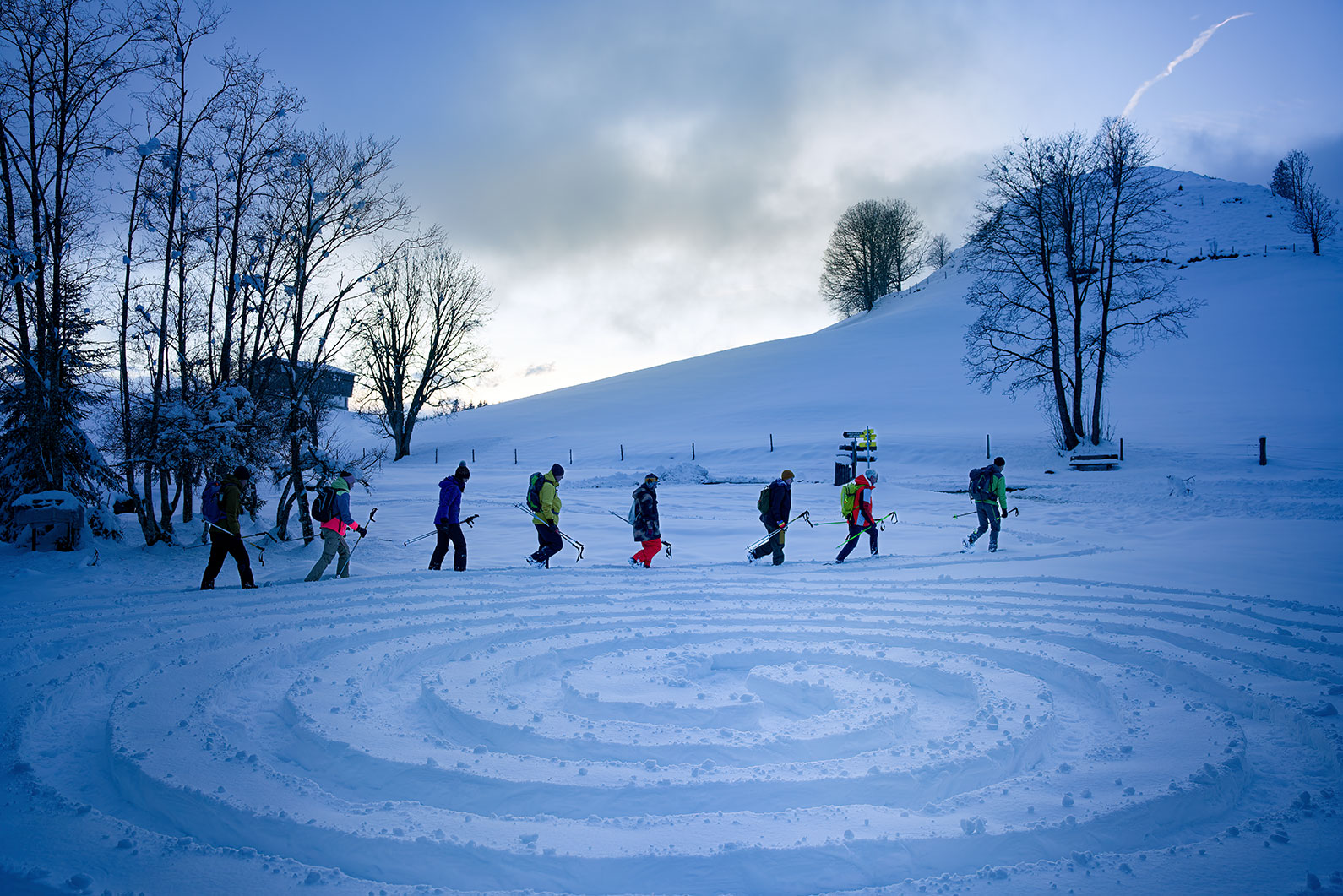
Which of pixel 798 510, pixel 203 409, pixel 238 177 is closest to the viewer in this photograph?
pixel 203 409

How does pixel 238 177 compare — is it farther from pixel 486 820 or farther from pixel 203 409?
pixel 486 820

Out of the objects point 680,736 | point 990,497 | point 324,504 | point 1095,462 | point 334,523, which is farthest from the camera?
→ point 1095,462

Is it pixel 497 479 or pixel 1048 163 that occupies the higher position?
pixel 1048 163

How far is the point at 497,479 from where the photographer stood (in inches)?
1061

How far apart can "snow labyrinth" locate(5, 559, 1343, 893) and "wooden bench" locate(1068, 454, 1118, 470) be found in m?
15.9

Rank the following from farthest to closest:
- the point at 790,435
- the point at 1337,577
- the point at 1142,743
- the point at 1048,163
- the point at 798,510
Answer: the point at 790,435, the point at 1048,163, the point at 798,510, the point at 1337,577, the point at 1142,743

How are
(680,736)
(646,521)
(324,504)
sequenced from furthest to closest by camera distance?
(646,521)
(324,504)
(680,736)

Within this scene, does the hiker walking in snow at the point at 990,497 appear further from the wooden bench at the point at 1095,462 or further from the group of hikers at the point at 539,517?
the wooden bench at the point at 1095,462

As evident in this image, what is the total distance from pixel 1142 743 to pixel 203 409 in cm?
1301

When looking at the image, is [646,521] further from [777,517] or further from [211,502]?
[211,502]

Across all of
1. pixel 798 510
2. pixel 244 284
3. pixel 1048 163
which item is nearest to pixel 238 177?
pixel 244 284

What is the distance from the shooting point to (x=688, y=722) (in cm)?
495

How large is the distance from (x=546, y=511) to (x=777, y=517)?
3800 millimetres

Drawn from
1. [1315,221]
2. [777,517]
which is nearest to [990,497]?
[777,517]
